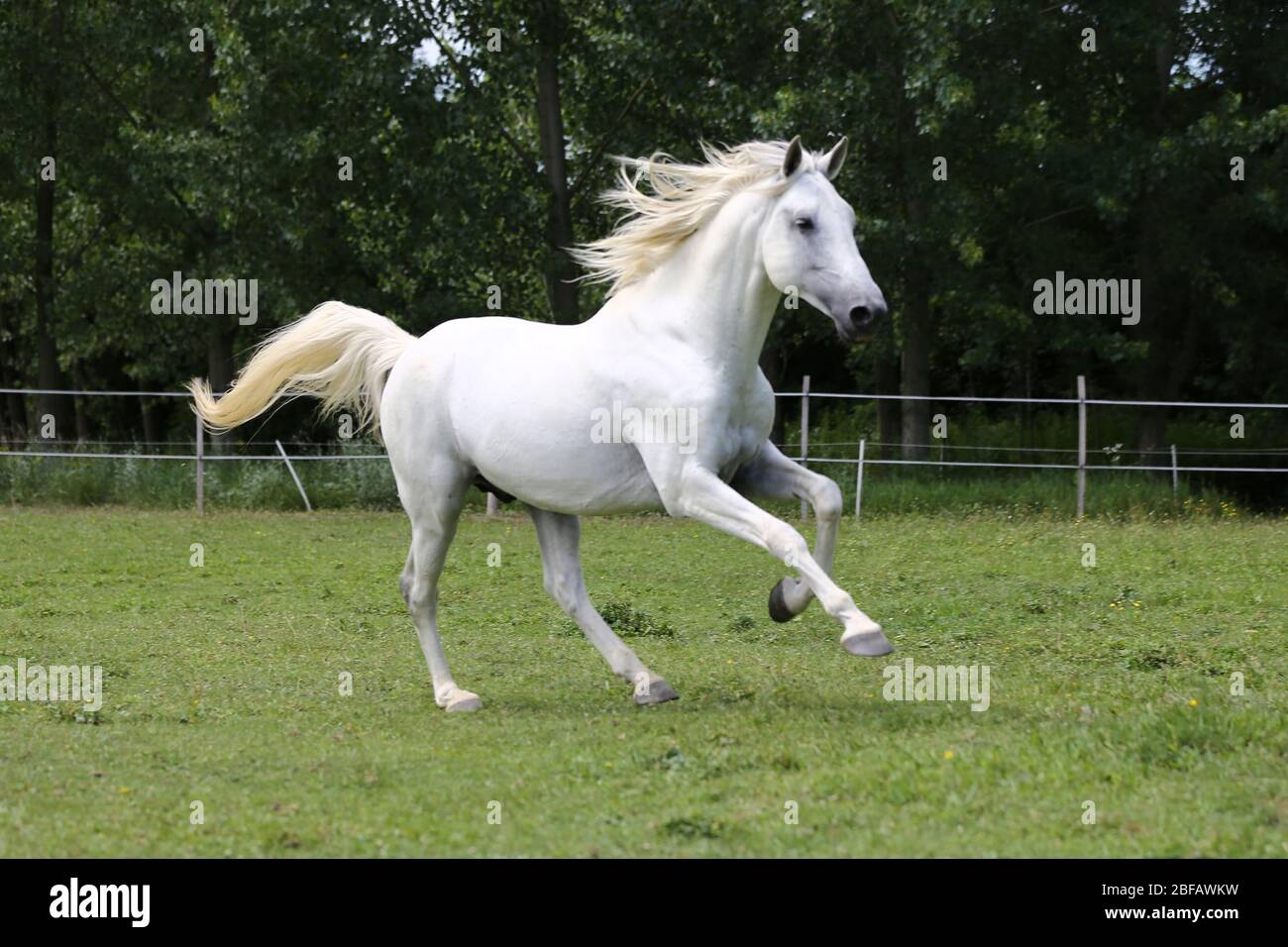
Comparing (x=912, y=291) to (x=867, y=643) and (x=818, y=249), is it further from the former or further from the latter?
(x=867, y=643)

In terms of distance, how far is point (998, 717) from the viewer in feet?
20.4

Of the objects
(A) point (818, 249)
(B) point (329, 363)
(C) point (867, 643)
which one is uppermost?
(A) point (818, 249)

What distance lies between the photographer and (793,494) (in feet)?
21.8

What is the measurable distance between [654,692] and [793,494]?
1214 millimetres

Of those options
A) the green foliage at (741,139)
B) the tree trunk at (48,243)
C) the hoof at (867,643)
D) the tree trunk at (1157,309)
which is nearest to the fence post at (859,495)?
the green foliage at (741,139)

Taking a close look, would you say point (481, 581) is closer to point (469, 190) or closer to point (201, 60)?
point (469, 190)

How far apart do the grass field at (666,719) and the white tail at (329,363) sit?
156 centimetres

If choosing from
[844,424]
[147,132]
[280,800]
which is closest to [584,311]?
[844,424]

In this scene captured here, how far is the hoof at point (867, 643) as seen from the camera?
5656mm

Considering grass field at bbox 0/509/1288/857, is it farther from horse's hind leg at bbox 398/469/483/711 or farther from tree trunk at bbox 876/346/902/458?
tree trunk at bbox 876/346/902/458

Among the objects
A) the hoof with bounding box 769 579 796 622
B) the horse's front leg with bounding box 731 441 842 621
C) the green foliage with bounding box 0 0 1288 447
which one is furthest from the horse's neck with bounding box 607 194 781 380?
the green foliage with bounding box 0 0 1288 447

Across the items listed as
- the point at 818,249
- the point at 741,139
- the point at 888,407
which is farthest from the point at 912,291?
the point at 818,249

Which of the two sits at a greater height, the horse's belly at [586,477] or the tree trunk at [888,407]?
the tree trunk at [888,407]

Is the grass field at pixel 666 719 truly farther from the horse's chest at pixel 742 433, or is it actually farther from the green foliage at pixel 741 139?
the green foliage at pixel 741 139
